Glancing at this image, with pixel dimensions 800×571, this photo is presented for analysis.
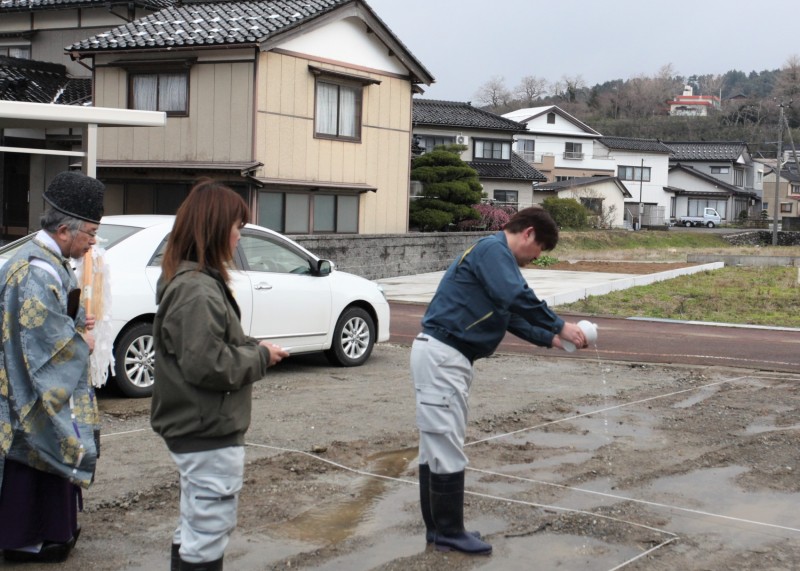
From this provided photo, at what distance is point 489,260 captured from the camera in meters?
4.65

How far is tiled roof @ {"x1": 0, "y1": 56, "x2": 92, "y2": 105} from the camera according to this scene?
2298cm

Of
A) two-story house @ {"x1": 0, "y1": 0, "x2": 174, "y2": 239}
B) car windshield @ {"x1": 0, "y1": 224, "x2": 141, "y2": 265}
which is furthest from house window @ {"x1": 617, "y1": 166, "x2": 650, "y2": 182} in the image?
car windshield @ {"x1": 0, "y1": 224, "x2": 141, "y2": 265}

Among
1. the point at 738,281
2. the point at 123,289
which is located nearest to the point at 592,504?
the point at 123,289

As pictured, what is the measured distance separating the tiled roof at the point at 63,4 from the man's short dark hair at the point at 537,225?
23196 millimetres

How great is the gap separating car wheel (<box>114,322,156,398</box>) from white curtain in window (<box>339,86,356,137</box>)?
610 inches

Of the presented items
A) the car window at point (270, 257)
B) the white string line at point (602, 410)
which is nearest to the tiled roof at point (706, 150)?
the white string line at point (602, 410)

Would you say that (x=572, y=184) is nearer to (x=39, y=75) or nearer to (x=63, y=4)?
(x=63, y=4)

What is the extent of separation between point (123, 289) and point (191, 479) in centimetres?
526

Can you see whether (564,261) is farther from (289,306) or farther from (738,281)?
(289,306)

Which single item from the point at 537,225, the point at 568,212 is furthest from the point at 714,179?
the point at 537,225

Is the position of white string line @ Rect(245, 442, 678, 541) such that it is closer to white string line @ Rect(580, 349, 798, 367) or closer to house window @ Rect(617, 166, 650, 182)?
white string line @ Rect(580, 349, 798, 367)

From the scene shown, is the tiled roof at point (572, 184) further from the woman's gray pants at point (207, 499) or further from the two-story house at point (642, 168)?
the woman's gray pants at point (207, 499)

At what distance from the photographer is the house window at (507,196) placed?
49.5m

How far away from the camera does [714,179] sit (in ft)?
231
